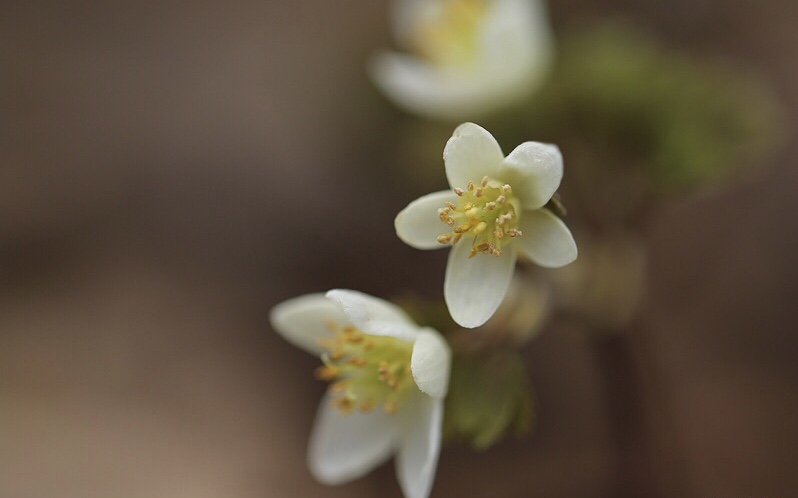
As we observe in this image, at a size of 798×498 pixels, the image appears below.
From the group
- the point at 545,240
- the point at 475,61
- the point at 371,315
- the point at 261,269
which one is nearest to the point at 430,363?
the point at 371,315

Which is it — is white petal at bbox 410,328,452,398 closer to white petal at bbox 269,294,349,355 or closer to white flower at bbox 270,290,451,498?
white flower at bbox 270,290,451,498

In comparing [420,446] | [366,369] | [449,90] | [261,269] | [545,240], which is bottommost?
[420,446]

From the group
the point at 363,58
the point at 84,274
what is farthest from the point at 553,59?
the point at 84,274

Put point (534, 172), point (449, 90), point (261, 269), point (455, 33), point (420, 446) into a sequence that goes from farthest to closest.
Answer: point (261, 269) → point (455, 33) → point (449, 90) → point (420, 446) → point (534, 172)

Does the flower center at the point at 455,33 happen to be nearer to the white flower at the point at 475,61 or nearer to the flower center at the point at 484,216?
the white flower at the point at 475,61

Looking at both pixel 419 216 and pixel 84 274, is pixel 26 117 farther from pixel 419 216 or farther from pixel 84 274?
pixel 419 216

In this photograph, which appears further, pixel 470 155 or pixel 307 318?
pixel 307 318

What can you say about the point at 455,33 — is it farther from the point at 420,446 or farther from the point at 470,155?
the point at 420,446
